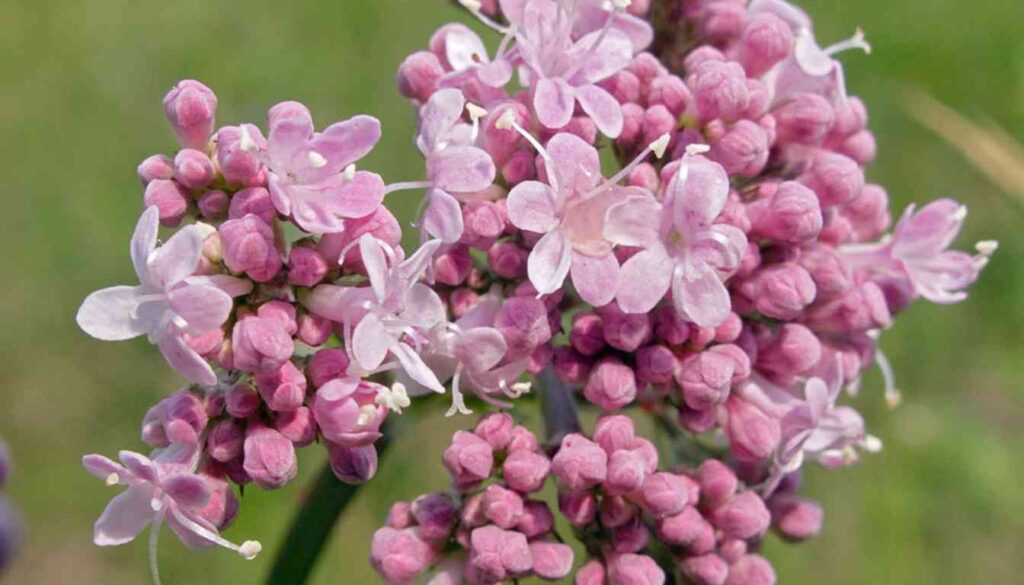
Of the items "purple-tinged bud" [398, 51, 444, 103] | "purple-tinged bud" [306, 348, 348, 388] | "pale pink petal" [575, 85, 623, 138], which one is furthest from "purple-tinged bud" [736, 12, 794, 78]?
"purple-tinged bud" [306, 348, 348, 388]

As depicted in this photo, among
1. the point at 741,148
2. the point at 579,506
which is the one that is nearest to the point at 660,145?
the point at 741,148

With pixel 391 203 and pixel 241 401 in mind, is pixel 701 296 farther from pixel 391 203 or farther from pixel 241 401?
pixel 391 203

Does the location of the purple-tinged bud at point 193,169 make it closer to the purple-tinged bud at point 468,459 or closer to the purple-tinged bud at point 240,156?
the purple-tinged bud at point 240,156

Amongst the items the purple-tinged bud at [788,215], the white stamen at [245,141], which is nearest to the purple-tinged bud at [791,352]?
the purple-tinged bud at [788,215]

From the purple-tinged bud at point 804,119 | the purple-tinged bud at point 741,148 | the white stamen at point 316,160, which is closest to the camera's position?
the white stamen at point 316,160

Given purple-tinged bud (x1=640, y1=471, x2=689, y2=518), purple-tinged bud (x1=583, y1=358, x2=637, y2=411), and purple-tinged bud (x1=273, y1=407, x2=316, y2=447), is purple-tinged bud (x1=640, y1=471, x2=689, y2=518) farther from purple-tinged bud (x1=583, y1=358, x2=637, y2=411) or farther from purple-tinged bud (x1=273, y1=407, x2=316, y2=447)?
purple-tinged bud (x1=273, y1=407, x2=316, y2=447)

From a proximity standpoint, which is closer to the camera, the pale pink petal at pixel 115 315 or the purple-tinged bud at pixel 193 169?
the pale pink petal at pixel 115 315

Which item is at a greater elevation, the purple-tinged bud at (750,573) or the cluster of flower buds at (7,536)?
the purple-tinged bud at (750,573)
